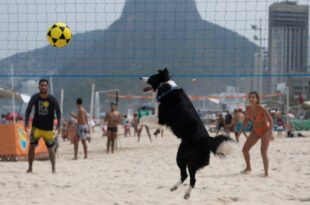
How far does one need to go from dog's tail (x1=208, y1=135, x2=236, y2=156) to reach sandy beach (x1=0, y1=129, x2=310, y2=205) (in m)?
1.07

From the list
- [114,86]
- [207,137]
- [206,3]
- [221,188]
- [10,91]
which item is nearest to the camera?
[207,137]

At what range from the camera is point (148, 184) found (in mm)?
7078

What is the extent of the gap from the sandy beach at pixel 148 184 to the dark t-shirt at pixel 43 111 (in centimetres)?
69

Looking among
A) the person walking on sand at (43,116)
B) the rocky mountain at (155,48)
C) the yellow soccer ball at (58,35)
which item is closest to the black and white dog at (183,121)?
the yellow soccer ball at (58,35)

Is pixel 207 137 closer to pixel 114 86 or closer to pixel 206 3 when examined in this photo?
pixel 206 3

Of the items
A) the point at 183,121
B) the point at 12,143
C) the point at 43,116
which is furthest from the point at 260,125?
the point at 12,143

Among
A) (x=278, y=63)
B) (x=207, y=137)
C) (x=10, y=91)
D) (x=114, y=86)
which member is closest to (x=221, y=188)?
(x=207, y=137)

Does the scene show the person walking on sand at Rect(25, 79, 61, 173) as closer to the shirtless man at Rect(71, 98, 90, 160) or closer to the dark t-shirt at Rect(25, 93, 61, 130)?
the dark t-shirt at Rect(25, 93, 61, 130)

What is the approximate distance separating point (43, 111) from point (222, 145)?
161 inches

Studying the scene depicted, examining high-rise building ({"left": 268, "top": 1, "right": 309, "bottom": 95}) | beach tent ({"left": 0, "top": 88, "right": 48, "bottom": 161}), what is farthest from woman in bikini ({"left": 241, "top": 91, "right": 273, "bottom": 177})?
beach tent ({"left": 0, "top": 88, "right": 48, "bottom": 161})

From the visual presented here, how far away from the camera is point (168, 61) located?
30.2 ft

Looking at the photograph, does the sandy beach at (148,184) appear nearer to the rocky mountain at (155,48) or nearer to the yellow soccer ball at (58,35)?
the rocky mountain at (155,48)

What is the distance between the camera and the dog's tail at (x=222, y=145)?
14.6 feet

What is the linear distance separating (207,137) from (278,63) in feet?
17.9
